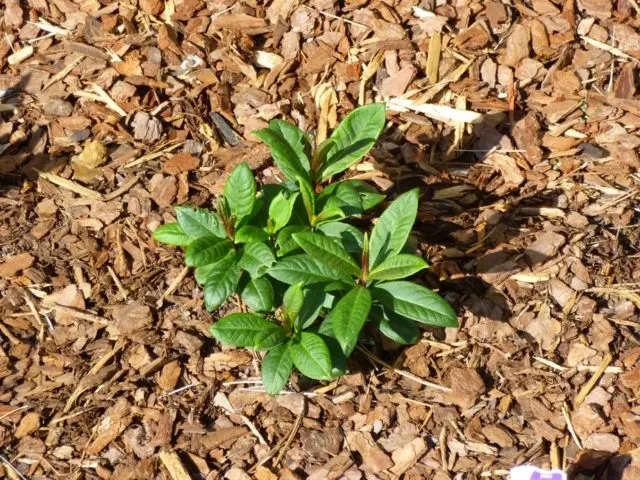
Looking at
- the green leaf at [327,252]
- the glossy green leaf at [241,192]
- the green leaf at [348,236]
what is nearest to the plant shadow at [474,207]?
the green leaf at [348,236]

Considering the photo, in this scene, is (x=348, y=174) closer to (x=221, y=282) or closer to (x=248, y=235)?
(x=248, y=235)

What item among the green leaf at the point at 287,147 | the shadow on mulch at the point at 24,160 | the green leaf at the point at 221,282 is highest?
the green leaf at the point at 287,147

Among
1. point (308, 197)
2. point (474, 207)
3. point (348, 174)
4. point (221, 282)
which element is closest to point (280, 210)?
point (308, 197)

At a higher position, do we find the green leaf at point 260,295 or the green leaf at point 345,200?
the green leaf at point 345,200

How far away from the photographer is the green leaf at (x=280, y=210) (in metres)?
2.95

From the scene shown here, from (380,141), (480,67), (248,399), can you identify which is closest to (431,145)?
(380,141)

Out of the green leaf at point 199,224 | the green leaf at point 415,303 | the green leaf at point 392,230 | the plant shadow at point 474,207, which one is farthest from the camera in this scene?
the plant shadow at point 474,207

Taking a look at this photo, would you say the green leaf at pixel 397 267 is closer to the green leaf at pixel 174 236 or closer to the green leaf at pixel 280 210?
the green leaf at pixel 280 210

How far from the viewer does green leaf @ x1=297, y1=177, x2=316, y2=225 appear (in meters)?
2.95

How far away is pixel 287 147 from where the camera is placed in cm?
308

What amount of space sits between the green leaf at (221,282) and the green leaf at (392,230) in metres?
0.47

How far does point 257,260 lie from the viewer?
291cm

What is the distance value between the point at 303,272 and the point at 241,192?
0.36m

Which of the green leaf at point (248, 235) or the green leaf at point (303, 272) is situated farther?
the green leaf at point (248, 235)
